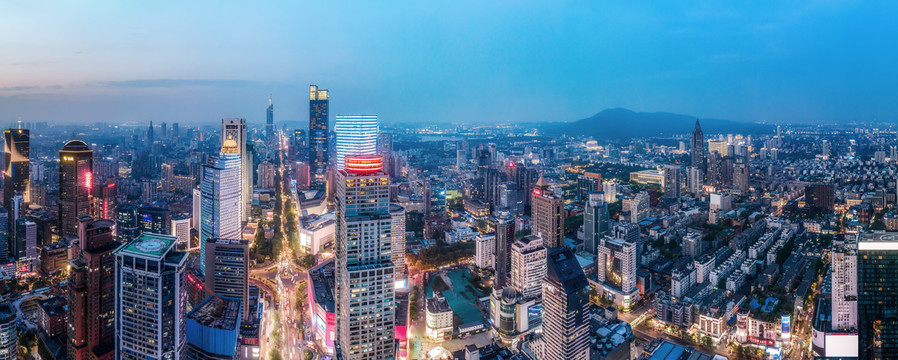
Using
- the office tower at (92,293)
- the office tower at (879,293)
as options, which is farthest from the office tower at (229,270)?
the office tower at (879,293)

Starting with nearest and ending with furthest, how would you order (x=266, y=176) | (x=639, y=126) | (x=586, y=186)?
1. (x=586, y=186)
2. (x=266, y=176)
3. (x=639, y=126)

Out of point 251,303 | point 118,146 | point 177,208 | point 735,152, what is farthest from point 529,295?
point 735,152

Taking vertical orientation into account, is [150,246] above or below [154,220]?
above

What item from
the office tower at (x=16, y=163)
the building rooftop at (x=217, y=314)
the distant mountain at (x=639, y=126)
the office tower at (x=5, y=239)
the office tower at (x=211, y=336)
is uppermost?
the distant mountain at (x=639, y=126)

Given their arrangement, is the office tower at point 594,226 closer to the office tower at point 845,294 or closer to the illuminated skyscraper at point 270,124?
the office tower at point 845,294

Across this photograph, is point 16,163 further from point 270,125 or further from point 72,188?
point 270,125

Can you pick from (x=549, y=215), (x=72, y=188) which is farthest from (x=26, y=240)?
(x=549, y=215)
